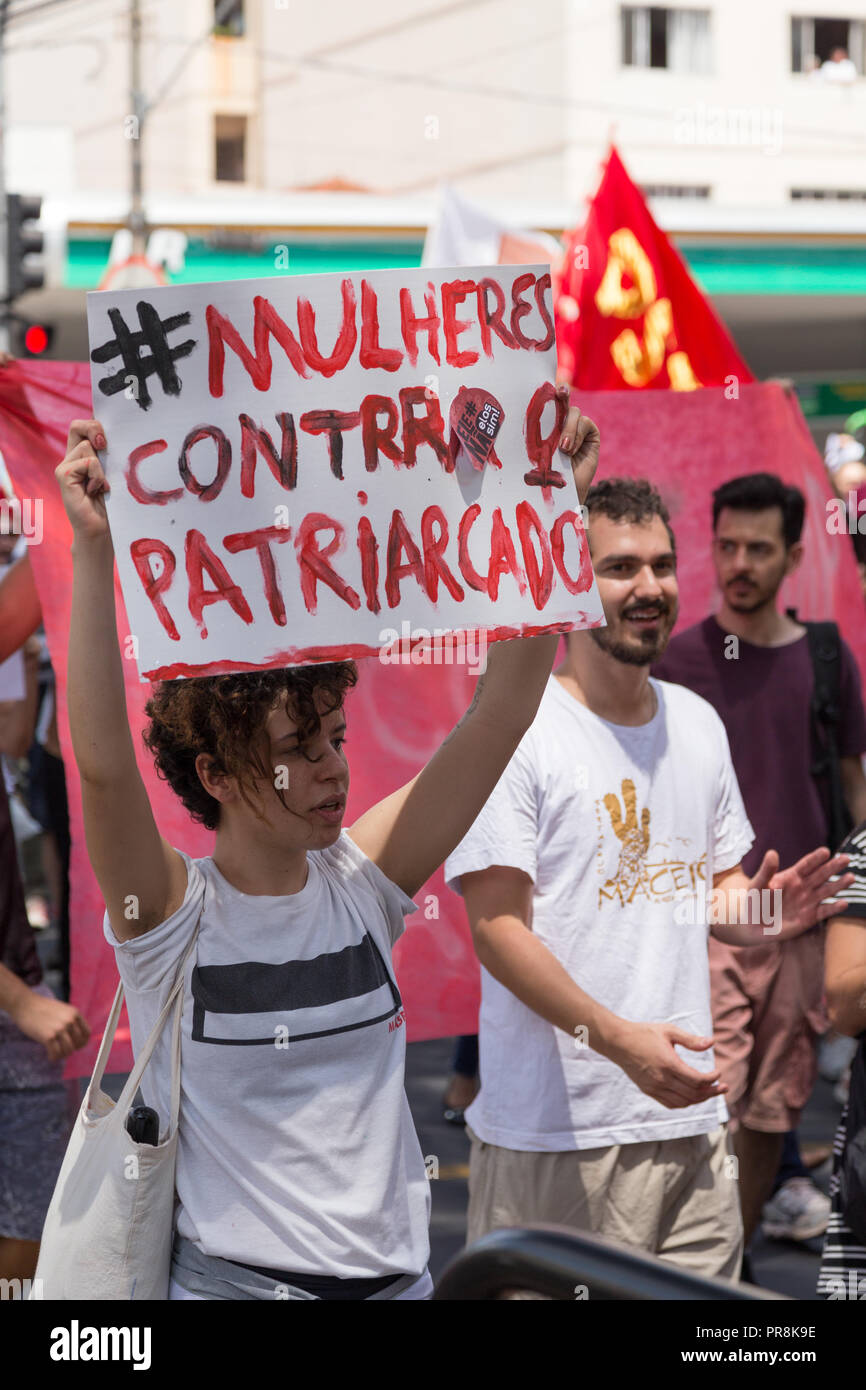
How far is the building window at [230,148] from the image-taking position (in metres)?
38.5

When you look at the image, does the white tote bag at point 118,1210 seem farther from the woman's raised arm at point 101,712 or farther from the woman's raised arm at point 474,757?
the woman's raised arm at point 474,757

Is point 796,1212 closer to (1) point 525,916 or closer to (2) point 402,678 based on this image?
(2) point 402,678

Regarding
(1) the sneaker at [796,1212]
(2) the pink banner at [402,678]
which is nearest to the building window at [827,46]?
(2) the pink banner at [402,678]

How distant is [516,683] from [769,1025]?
2.30 meters

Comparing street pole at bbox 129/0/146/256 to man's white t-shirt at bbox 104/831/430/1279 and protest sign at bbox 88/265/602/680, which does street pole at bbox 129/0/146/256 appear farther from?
man's white t-shirt at bbox 104/831/430/1279

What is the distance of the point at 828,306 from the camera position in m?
20.8

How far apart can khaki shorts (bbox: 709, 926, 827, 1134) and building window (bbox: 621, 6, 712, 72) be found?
2808cm

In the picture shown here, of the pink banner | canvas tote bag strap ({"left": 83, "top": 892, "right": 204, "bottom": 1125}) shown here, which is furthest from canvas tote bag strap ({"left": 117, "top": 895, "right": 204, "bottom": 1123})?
the pink banner

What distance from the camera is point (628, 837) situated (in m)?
3.21

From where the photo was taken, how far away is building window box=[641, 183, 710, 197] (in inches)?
1228

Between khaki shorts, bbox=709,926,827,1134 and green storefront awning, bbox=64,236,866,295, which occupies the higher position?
green storefront awning, bbox=64,236,866,295

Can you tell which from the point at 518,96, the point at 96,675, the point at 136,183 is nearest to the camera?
the point at 96,675

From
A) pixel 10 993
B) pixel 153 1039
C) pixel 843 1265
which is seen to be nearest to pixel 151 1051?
pixel 153 1039

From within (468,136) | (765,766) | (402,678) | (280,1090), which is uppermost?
Answer: (468,136)
